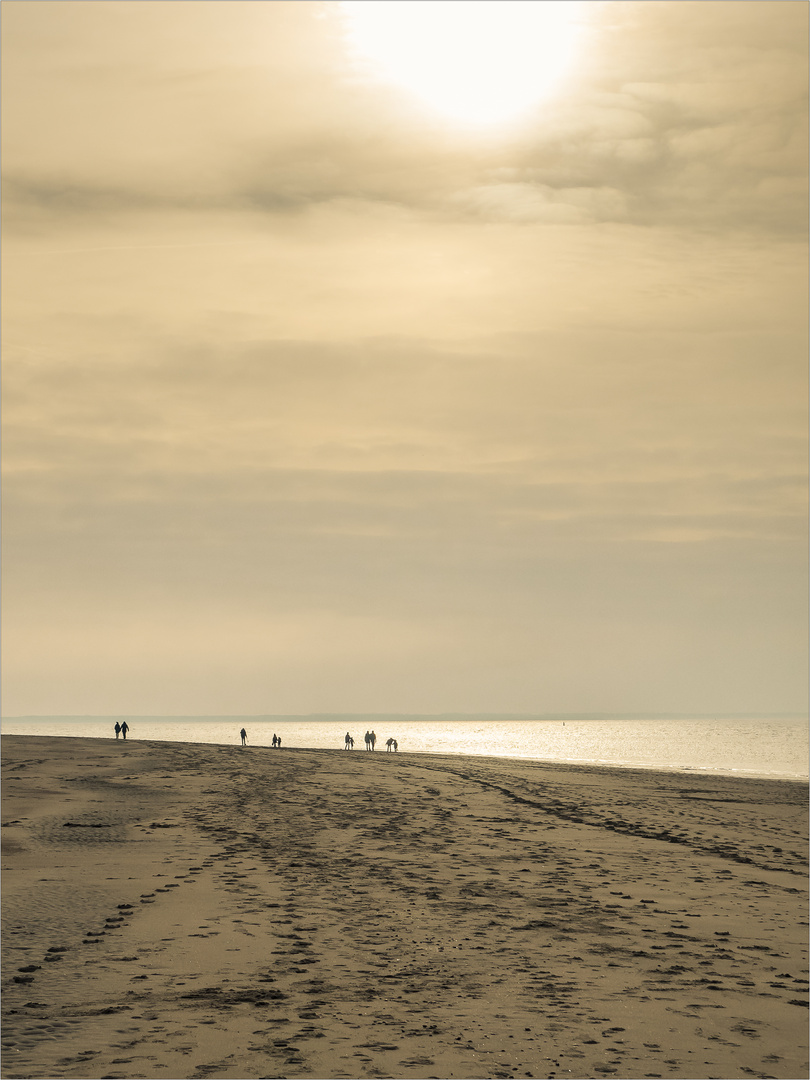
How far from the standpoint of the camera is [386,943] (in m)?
13.0

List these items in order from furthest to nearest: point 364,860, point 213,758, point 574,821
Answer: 1. point 213,758
2. point 574,821
3. point 364,860

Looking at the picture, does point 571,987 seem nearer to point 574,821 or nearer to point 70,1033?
point 70,1033

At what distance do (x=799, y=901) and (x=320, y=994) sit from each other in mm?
10717

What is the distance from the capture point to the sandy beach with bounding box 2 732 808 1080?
9250 millimetres

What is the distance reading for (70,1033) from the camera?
9.30 metres

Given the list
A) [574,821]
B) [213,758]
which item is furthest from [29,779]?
[574,821]

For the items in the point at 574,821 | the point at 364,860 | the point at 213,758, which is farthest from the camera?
the point at 213,758

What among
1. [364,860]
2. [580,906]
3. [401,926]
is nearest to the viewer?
[401,926]

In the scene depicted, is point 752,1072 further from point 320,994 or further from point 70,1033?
point 70,1033

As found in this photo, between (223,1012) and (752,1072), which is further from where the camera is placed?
(223,1012)

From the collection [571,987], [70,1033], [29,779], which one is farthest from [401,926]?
[29,779]

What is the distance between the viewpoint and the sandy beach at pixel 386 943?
9250mm

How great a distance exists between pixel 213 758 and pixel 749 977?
1315 inches

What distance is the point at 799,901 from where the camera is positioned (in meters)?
17.4
